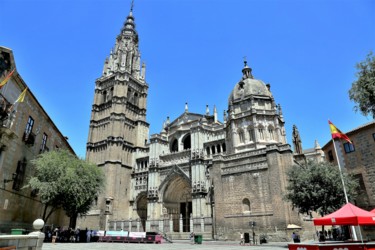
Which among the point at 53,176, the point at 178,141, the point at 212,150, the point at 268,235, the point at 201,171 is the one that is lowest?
the point at 268,235

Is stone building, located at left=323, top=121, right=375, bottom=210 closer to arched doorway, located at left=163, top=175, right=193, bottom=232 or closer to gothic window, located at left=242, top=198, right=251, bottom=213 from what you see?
gothic window, located at left=242, top=198, right=251, bottom=213

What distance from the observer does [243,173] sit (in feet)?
96.5

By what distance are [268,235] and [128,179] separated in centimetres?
3018

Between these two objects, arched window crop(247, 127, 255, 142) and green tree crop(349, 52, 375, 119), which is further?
arched window crop(247, 127, 255, 142)

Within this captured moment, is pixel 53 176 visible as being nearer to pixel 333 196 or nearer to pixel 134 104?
pixel 333 196

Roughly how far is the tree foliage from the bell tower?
33008mm

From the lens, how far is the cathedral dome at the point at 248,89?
39419 mm

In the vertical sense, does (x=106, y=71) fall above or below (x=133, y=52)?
below

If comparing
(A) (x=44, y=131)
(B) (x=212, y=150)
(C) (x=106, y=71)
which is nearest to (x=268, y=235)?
(B) (x=212, y=150)

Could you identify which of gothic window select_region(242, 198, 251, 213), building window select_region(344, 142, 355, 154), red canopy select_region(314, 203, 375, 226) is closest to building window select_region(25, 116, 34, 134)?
gothic window select_region(242, 198, 251, 213)

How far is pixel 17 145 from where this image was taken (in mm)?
20641

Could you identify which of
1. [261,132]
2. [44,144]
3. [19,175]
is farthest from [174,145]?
[19,175]

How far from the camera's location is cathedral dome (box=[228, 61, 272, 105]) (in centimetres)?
→ 3942

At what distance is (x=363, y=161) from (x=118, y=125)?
3941cm
